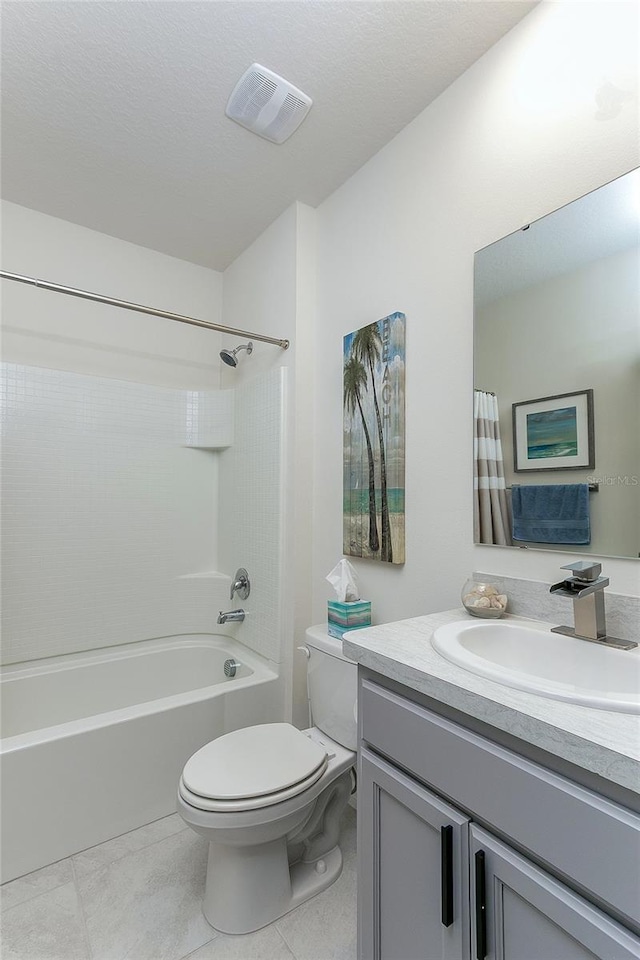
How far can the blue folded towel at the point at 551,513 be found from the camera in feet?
3.73

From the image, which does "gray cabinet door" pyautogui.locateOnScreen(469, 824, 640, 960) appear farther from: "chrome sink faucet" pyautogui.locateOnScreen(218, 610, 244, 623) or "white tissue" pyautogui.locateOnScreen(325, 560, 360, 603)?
"chrome sink faucet" pyautogui.locateOnScreen(218, 610, 244, 623)

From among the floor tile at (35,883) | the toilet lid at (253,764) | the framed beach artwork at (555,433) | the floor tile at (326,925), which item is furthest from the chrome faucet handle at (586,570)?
the floor tile at (35,883)

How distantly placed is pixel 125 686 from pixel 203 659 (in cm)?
39

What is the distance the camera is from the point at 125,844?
1654 mm

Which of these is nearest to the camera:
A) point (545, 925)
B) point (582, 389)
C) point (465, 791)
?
point (545, 925)

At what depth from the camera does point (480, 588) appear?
127 cm

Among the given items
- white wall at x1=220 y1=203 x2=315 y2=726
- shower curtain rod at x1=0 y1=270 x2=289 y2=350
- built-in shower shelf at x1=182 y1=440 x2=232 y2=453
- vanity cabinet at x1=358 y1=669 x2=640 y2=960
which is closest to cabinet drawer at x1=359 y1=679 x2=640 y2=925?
vanity cabinet at x1=358 y1=669 x2=640 y2=960

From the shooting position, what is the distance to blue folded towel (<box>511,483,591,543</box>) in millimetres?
1138

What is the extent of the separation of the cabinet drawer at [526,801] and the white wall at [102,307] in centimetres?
228

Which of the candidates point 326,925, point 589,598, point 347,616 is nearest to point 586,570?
point 589,598

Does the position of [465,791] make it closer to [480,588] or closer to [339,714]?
[480,588]

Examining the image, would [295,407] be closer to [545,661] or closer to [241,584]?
[241,584]

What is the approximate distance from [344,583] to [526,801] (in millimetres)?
1029

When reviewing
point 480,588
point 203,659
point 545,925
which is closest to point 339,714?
point 480,588
